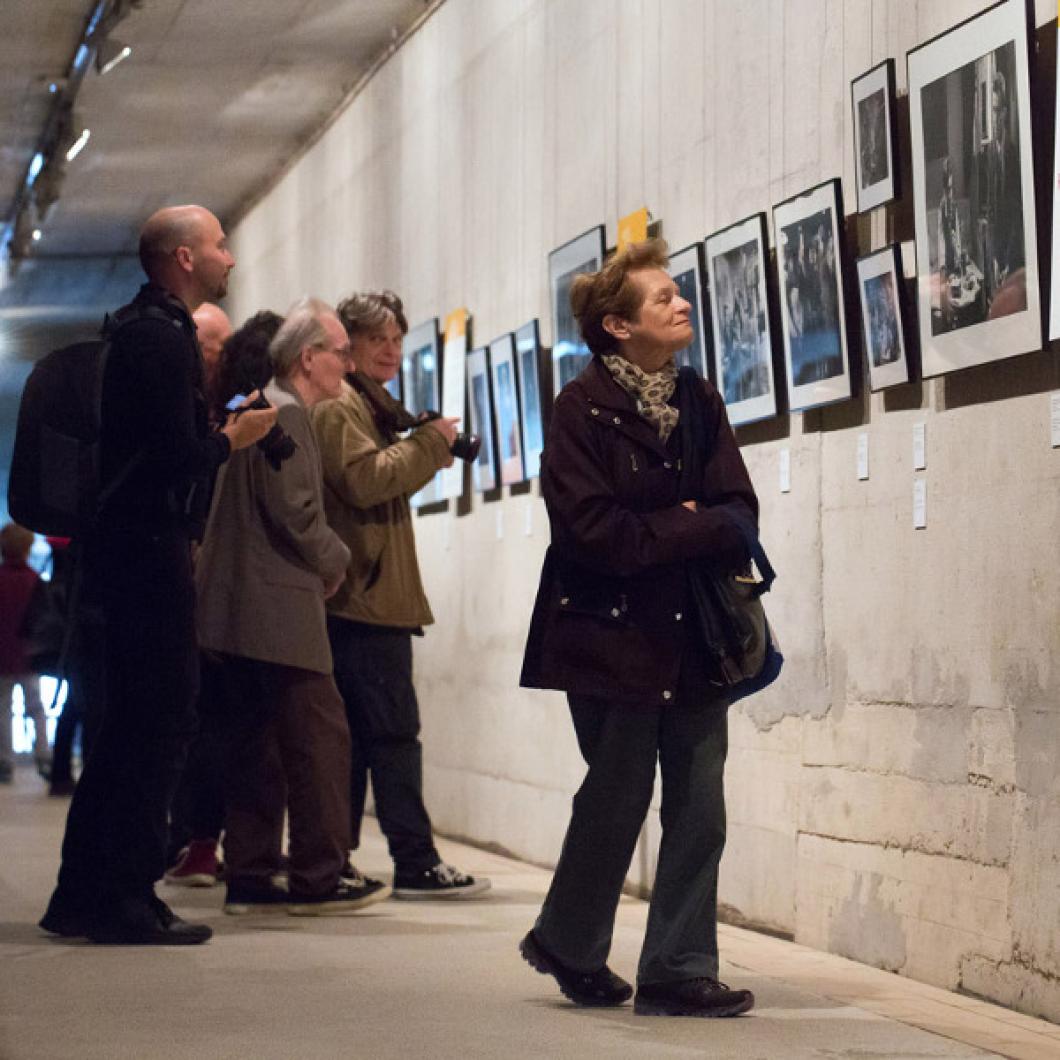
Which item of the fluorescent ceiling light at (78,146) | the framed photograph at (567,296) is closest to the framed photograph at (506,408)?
the framed photograph at (567,296)

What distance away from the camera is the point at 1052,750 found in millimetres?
4305

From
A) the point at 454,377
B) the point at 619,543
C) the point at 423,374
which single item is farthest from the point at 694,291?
the point at 423,374

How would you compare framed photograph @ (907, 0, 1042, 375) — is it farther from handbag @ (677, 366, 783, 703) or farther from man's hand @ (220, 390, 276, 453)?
man's hand @ (220, 390, 276, 453)

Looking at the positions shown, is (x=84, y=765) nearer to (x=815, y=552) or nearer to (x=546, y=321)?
(x=815, y=552)

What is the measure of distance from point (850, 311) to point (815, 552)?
623mm

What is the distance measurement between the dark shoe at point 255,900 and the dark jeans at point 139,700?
2.57 feet

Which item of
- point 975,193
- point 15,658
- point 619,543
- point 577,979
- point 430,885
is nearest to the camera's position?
point 619,543

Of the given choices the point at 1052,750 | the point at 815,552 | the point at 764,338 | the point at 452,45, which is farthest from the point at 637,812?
the point at 452,45

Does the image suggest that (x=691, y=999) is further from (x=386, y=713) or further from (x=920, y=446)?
(x=386, y=713)

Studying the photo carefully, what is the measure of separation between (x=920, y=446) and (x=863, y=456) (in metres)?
0.32

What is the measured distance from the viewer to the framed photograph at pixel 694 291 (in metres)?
6.21

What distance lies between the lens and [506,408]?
8172mm

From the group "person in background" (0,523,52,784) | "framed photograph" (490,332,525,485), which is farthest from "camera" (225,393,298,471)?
"person in background" (0,523,52,784)

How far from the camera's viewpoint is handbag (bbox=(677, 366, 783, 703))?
4082mm
